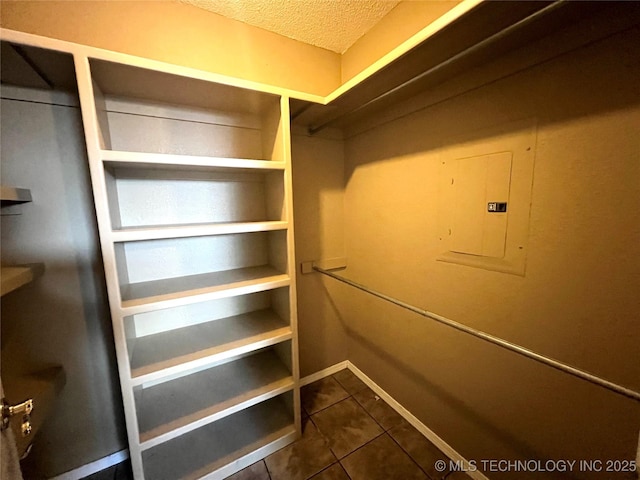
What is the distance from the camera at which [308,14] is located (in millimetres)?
1393

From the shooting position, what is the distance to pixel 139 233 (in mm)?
1009

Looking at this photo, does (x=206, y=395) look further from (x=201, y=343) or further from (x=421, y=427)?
(x=421, y=427)

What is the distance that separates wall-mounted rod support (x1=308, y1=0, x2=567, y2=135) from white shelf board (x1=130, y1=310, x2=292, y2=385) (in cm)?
135

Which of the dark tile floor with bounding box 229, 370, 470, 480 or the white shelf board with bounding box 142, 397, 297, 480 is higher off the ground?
the white shelf board with bounding box 142, 397, 297, 480

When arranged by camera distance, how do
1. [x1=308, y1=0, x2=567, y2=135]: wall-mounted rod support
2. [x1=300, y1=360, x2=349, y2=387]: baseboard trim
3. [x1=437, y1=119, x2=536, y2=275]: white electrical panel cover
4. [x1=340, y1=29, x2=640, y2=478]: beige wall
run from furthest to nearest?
[x1=300, y1=360, x2=349, y2=387]: baseboard trim → [x1=437, y1=119, x2=536, y2=275]: white electrical panel cover → [x1=340, y1=29, x2=640, y2=478]: beige wall → [x1=308, y1=0, x2=567, y2=135]: wall-mounted rod support

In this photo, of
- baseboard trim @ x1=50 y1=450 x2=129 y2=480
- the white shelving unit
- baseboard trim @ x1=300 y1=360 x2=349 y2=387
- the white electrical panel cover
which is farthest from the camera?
baseboard trim @ x1=300 y1=360 x2=349 y2=387

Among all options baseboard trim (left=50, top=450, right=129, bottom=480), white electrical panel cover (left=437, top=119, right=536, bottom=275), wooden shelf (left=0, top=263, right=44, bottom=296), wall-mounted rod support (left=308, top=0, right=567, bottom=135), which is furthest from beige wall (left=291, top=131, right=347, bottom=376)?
wooden shelf (left=0, top=263, right=44, bottom=296)

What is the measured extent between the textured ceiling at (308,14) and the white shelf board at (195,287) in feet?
4.87

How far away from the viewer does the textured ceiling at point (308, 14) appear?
4.31ft

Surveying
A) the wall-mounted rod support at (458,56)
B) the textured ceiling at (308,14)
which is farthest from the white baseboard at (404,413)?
the textured ceiling at (308,14)

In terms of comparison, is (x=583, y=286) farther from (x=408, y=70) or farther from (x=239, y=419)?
(x=239, y=419)

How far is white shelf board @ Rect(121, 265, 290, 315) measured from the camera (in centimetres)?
108

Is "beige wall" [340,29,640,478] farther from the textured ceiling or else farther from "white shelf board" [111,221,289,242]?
"white shelf board" [111,221,289,242]

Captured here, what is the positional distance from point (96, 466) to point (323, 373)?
148 centimetres
